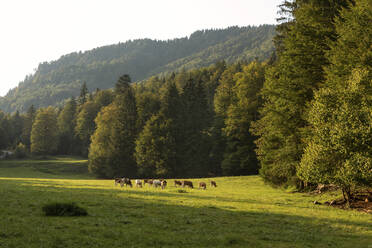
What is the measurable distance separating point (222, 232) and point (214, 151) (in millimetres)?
68271

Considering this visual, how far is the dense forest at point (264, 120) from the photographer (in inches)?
1013

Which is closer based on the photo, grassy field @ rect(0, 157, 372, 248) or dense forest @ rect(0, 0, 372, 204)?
grassy field @ rect(0, 157, 372, 248)

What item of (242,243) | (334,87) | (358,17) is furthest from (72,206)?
(358,17)

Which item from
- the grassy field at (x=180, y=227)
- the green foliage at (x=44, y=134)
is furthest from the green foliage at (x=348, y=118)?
the green foliage at (x=44, y=134)

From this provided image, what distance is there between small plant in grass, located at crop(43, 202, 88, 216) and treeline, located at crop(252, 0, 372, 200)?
1783 cm

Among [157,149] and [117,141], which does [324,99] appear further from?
[117,141]

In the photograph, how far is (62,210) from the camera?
17312 millimetres

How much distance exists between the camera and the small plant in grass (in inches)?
672

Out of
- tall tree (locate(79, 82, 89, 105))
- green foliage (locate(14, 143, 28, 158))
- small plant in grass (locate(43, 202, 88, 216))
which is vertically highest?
tall tree (locate(79, 82, 89, 105))

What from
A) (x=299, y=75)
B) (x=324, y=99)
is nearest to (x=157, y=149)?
(x=299, y=75)

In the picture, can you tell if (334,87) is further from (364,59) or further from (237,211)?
(237,211)

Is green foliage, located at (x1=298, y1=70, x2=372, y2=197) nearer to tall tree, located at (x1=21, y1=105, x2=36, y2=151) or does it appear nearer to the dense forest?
the dense forest

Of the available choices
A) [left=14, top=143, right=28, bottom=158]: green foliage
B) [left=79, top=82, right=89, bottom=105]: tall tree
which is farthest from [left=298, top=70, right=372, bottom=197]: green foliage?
[left=79, top=82, right=89, bottom=105]: tall tree

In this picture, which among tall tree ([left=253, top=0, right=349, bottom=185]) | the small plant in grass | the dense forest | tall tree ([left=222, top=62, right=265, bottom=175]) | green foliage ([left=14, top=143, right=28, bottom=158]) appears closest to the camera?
the small plant in grass
